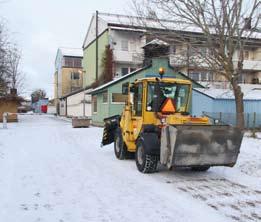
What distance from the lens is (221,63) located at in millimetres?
16359

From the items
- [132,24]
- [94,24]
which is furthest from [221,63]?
[94,24]

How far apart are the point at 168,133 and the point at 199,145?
77 cm

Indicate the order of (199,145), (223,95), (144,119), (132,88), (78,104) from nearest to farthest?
(199,145)
(144,119)
(132,88)
(223,95)
(78,104)

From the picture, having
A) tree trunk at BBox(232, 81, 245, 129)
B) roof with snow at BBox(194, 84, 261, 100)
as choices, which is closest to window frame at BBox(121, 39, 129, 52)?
roof with snow at BBox(194, 84, 261, 100)

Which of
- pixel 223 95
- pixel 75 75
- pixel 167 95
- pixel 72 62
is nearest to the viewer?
pixel 167 95

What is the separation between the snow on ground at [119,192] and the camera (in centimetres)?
686

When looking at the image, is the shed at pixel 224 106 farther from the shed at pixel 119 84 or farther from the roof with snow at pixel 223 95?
the shed at pixel 119 84

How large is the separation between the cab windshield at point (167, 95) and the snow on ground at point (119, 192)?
1849mm

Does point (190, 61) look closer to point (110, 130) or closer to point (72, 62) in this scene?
point (110, 130)

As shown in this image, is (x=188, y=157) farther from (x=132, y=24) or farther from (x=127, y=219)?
(x=132, y=24)

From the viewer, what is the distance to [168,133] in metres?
9.67

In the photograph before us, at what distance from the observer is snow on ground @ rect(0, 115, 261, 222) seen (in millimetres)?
6859

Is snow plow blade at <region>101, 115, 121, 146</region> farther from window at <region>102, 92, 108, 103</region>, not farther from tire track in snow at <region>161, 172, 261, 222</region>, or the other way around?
window at <region>102, 92, 108, 103</region>

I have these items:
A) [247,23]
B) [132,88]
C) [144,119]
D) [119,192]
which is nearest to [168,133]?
[144,119]
